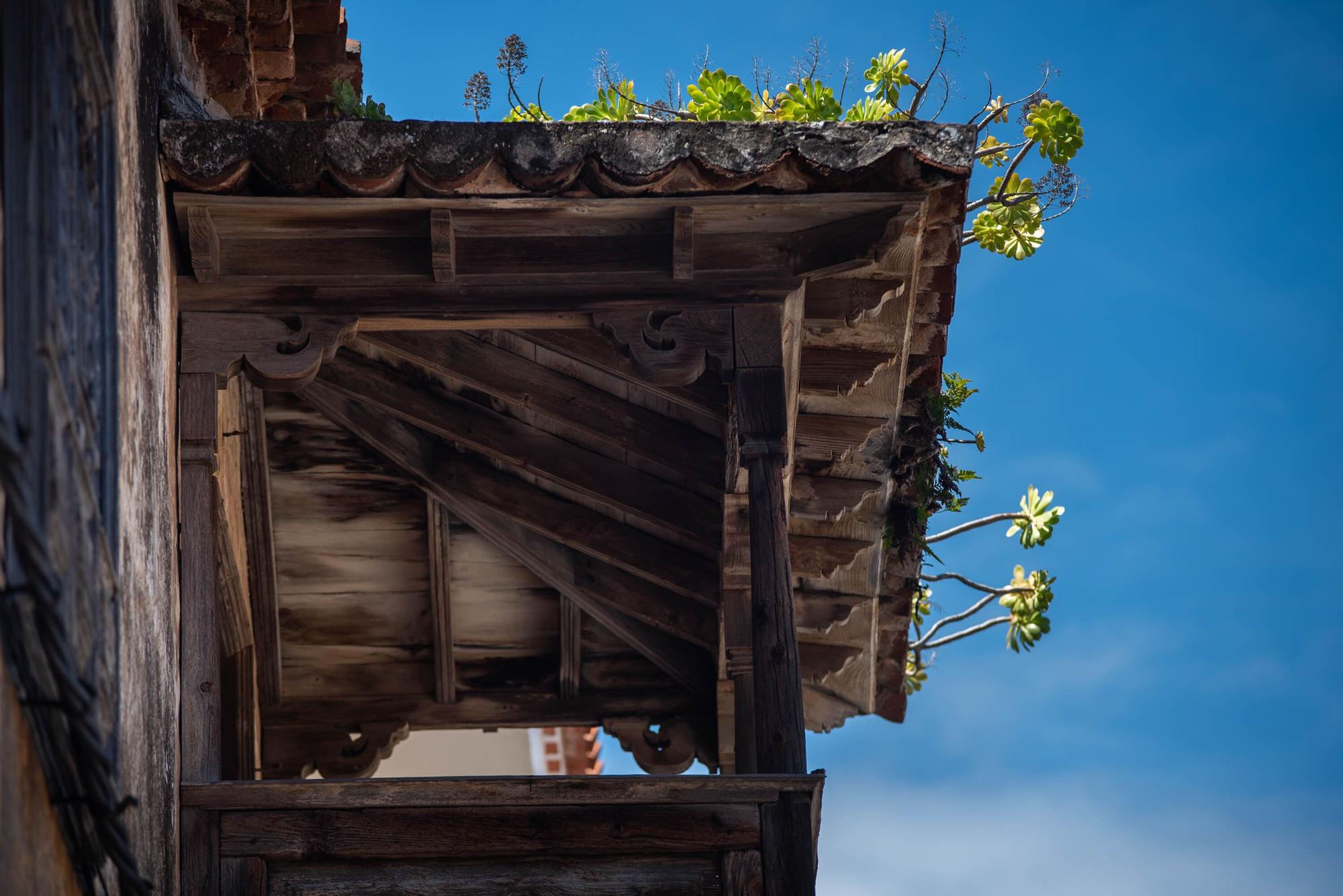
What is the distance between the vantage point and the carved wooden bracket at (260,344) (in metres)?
5.96

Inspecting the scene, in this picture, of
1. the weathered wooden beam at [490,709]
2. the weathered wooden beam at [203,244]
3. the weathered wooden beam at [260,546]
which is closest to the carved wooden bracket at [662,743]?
the weathered wooden beam at [490,709]

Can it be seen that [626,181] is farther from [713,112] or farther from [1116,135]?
[1116,135]

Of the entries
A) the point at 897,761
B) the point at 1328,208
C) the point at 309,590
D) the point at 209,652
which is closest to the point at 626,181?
the point at 209,652

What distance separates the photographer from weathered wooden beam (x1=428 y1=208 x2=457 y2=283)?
595 cm

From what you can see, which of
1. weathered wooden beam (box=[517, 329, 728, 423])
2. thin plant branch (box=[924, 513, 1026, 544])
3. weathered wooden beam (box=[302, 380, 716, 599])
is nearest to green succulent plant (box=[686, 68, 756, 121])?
weathered wooden beam (box=[517, 329, 728, 423])

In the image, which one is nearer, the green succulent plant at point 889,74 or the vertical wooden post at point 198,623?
the vertical wooden post at point 198,623

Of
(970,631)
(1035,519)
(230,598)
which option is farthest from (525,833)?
(970,631)

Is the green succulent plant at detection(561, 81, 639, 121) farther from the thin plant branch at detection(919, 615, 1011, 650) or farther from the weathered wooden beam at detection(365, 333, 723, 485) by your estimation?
the thin plant branch at detection(919, 615, 1011, 650)

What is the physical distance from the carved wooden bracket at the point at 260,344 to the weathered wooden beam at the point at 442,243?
35 cm

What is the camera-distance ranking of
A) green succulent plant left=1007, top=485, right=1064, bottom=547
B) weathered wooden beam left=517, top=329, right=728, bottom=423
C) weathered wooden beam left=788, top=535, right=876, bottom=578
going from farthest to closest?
1. green succulent plant left=1007, top=485, right=1064, bottom=547
2. weathered wooden beam left=788, top=535, right=876, bottom=578
3. weathered wooden beam left=517, top=329, right=728, bottom=423

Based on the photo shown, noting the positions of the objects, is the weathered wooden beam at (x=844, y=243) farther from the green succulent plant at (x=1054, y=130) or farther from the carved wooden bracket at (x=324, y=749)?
the carved wooden bracket at (x=324, y=749)

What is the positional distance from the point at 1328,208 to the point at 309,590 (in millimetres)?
51693

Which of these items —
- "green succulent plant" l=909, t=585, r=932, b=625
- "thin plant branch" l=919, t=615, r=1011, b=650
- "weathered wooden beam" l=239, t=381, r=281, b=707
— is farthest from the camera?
"thin plant branch" l=919, t=615, r=1011, b=650

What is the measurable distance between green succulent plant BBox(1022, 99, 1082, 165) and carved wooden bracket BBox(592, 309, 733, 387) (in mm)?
2806
